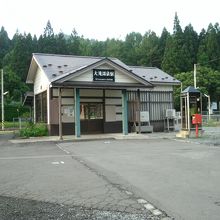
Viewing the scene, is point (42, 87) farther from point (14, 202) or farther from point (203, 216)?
point (203, 216)

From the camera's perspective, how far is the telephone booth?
67.9 feet

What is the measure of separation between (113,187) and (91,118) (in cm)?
1715

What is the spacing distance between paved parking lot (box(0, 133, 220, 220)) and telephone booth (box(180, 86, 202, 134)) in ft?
27.0

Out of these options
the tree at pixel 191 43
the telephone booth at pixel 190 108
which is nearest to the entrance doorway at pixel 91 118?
the telephone booth at pixel 190 108

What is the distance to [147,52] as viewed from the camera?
73.1 metres

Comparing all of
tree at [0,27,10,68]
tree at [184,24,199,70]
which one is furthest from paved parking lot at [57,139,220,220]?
tree at [0,27,10,68]

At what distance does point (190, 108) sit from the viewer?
21141 mm

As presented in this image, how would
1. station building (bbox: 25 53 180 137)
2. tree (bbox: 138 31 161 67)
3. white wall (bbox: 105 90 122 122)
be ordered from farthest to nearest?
1. tree (bbox: 138 31 161 67)
2. white wall (bbox: 105 90 122 122)
3. station building (bbox: 25 53 180 137)

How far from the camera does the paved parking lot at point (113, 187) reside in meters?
5.62

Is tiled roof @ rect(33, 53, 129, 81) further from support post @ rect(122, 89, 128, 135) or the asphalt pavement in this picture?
the asphalt pavement

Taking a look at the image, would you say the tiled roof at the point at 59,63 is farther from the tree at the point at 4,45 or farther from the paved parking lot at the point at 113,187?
the tree at the point at 4,45

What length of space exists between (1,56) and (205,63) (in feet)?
139

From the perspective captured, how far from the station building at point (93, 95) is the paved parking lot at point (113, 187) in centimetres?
967

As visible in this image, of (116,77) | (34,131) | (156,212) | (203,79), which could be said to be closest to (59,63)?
(116,77)
